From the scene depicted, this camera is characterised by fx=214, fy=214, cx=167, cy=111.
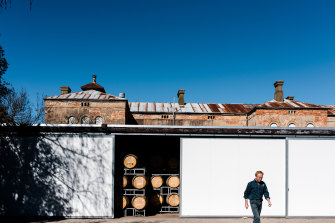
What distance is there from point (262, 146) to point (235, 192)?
1.94 meters

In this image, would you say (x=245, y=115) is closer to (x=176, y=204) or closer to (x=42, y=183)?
(x=176, y=204)

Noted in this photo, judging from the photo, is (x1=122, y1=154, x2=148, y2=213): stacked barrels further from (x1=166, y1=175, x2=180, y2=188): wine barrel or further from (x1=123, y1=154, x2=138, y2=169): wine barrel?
(x1=166, y1=175, x2=180, y2=188): wine barrel

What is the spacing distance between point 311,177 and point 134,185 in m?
6.47

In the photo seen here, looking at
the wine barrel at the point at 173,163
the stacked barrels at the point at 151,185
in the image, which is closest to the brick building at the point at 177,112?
the stacked barrels at the point at 151,185

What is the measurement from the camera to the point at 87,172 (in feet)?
24.8

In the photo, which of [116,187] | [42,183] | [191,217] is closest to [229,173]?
[191,217]

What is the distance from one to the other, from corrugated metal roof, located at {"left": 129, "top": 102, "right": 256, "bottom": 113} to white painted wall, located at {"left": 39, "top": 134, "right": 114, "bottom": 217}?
62.3 feet

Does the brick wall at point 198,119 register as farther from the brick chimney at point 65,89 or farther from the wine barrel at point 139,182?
the wine barrel at point 139,182

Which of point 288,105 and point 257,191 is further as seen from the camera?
point 288,105

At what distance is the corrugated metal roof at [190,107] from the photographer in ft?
89.6

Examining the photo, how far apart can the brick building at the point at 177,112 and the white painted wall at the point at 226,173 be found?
14194 millimetres

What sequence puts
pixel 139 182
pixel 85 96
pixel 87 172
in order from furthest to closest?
1. pixel 85 96
2. pixel 139 182
3. pixel 87 172

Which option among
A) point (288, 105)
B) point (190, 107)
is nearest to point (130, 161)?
point (190, 107)

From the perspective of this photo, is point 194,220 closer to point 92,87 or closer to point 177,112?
point 177,112
